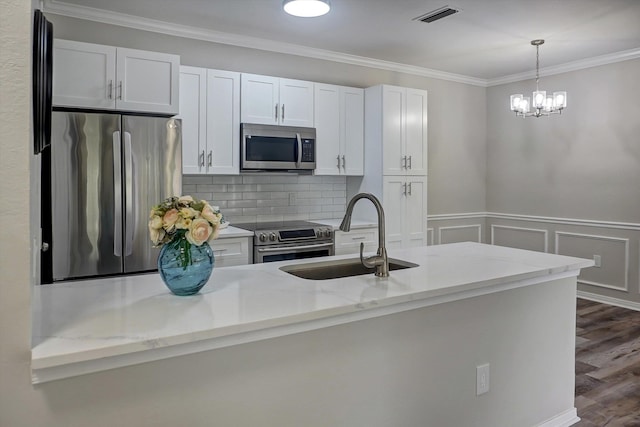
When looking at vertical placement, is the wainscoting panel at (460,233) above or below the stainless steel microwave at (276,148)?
below

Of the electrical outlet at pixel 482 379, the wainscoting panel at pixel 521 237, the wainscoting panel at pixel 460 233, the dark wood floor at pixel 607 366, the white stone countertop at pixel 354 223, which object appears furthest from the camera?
the wainscoting panel at pixel 460 233

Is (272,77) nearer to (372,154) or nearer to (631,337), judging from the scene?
(372,154)

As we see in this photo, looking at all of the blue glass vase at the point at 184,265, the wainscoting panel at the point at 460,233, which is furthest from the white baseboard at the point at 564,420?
the wainscoting panel at the point at 460,233

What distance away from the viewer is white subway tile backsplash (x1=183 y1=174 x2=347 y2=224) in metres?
4.17

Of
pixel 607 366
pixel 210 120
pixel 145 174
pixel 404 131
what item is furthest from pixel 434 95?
pixel 145 174

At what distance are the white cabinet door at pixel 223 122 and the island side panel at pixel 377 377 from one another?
2468mm

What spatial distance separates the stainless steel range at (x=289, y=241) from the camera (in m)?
3.71

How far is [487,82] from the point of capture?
5.94 meters

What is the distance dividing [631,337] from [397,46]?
3296mm

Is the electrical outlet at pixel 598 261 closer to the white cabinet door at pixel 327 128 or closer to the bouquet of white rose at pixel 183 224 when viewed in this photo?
the white cabinet door at pixel 327 128

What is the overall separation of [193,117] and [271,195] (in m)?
1.11

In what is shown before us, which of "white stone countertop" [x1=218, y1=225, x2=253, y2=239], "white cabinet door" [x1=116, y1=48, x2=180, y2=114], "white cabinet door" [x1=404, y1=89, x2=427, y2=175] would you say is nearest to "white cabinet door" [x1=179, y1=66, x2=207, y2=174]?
"white cabinet door" [x1=116, y1=48, x2=180, y2=114]

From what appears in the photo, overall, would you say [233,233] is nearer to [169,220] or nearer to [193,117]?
[193,117]

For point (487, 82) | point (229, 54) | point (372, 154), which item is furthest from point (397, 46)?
point (487, 82)
